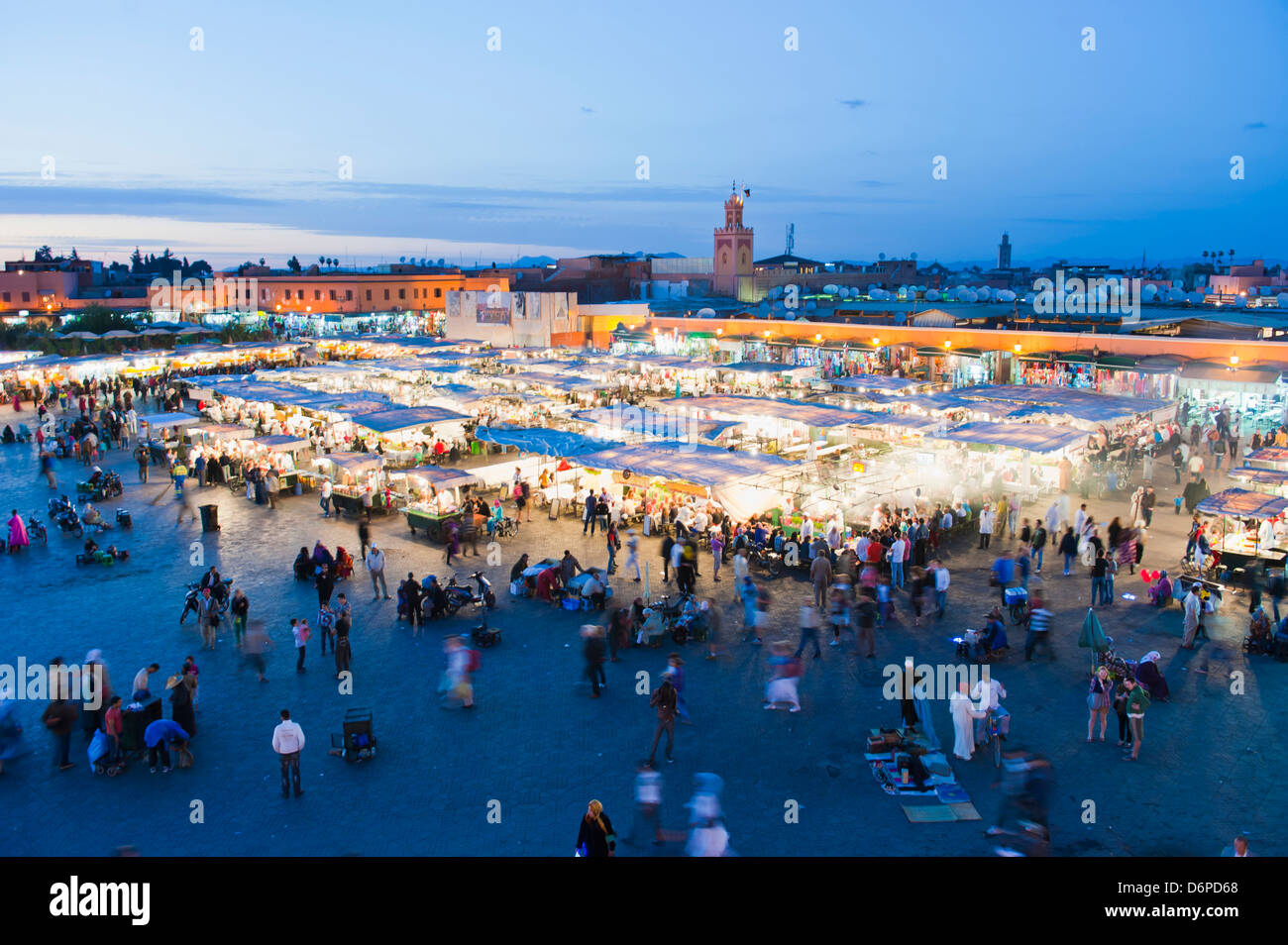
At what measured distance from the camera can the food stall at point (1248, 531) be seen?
11.9m

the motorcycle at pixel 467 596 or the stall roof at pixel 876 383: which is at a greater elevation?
the stall roof at pixel 876 383

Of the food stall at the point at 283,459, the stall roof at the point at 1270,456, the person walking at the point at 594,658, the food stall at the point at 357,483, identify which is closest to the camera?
the person walking at the point at 594,658

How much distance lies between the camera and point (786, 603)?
38.0 ft

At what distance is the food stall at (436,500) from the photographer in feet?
49.0

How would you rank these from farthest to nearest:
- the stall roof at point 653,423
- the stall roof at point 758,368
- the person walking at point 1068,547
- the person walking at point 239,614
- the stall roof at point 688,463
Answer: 1. the stall roof at point 758,368
2. the stall roof at point 653,423
3. the stall roof at point 688,463
4. the person walking at point 1068,547
5. the person walking at point 239,614

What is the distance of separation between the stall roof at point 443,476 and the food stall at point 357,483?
→ 99 cm

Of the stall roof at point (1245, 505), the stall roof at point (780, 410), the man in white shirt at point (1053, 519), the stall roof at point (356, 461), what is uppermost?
the stall roof at point (780, 410)

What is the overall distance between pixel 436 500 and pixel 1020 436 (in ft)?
36.2

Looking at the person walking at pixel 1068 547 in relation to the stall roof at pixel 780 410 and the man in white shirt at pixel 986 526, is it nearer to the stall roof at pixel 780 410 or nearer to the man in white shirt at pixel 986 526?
the man in white shirt at pixel 986 526

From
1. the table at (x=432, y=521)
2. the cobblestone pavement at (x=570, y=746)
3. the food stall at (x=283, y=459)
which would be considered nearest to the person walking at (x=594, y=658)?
the cobblestone pavement at (x=570, y=746)

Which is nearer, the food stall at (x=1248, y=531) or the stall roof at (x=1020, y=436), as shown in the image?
the food stall at (x=1248, y=531)

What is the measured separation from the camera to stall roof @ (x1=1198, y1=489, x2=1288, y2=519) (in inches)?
468

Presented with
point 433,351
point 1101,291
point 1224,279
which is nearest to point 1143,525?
point 433,351

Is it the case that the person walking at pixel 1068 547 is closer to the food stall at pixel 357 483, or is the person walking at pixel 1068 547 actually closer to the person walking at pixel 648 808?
the person walking at pixel 648 808
